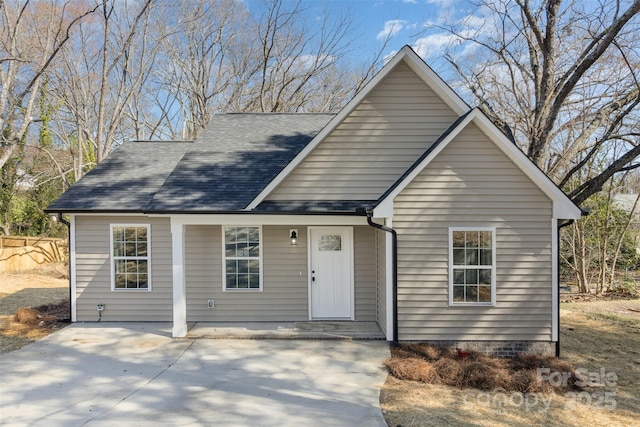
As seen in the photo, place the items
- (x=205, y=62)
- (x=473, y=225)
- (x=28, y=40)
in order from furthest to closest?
1. (x=205, y=62)
2. (x=28, y=40)
3. (x=473, y=225)

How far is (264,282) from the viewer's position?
924cm

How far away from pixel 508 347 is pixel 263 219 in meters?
5.33

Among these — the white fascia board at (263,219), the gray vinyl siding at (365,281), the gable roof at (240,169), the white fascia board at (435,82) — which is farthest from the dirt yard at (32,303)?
the white fascia board at (435,82)

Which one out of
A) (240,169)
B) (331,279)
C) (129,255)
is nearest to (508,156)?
(331,279)

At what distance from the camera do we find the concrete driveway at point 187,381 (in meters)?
5.08

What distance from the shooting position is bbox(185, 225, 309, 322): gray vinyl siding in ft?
30.3

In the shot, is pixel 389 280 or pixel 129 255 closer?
pixel 389 280

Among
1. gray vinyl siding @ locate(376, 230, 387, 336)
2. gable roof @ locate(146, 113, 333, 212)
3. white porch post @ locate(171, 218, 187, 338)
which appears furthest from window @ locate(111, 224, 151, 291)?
gray vinyl siding @ locate(376, 230, 387, 336)

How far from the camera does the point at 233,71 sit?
957 inches

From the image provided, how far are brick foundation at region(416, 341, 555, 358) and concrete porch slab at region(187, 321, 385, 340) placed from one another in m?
1.61

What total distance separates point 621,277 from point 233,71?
22.2m

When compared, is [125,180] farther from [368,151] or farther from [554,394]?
[554,394]

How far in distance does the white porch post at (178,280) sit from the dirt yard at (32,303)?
295 centimetres

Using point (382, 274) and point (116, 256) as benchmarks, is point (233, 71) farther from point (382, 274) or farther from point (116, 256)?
point (382, 274)
